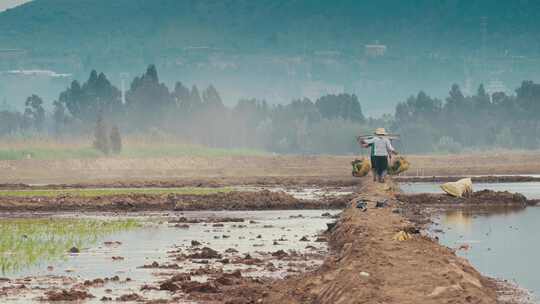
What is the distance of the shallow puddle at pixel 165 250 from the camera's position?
25.9 m

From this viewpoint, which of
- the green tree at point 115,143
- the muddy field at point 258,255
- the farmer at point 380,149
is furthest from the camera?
the green tree at point 115,143

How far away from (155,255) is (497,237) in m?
10.2

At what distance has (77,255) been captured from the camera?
33062mm

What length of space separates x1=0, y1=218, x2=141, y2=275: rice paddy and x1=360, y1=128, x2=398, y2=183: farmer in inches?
371

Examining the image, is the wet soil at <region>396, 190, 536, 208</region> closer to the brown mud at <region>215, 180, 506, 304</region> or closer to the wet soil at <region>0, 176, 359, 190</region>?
the wet soil at <region>0, 176, 359, 190</region>

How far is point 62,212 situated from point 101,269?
26.6m

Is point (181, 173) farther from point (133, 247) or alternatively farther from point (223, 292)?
point (223, 292)

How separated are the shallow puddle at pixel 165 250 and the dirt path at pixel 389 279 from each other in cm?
295

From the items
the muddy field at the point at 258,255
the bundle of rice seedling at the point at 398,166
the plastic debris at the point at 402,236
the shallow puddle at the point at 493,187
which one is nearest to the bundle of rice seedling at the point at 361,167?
the shallow puddle at the point at 493,187

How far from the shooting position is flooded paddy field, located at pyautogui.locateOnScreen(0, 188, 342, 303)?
80.0 ft

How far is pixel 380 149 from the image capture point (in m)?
49.4

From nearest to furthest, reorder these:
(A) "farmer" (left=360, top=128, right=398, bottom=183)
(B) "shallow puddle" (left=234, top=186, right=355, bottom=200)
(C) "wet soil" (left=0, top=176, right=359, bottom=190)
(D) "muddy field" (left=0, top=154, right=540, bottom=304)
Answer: (D) "muddy field" (left=0, top=154, right=540, bottom=304), (A) "farmer" (left=360, top=128, right=398, bottom=183), (B) "shallow puddle" (left=234, top=186, right=355, bottom=200), (C) "wet soil" (left=0, top=176, right=359, bottom=190)

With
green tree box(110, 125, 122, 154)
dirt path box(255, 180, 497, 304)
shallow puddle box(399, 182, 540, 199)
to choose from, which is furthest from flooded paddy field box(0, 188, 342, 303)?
green tree box(110, 125, 122, 154)

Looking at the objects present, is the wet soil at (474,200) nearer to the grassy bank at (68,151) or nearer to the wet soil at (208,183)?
the wet soil at (208,183)
